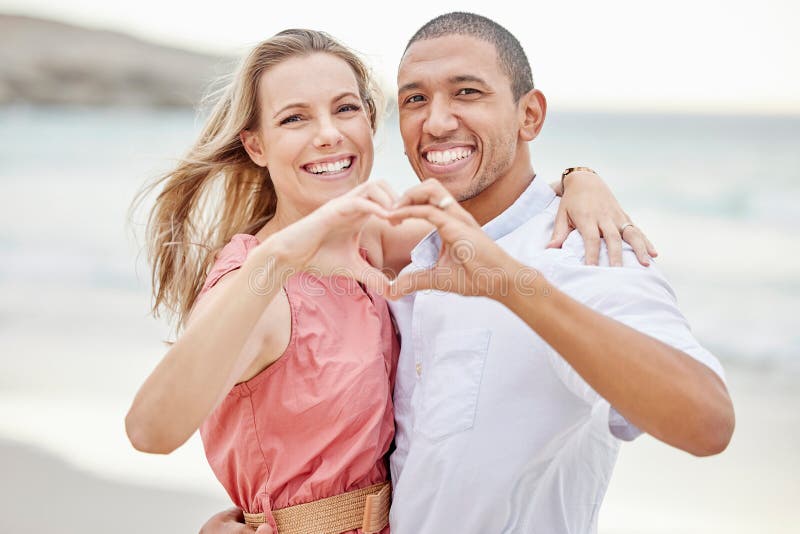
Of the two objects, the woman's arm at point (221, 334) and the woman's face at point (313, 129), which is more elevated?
the woman's face at point (313, 129)

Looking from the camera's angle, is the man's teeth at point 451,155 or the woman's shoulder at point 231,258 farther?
the man's teeth at point 451,155

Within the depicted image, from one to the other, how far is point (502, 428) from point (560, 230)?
556 millimetres

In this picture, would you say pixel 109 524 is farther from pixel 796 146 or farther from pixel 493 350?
pixel 796 146

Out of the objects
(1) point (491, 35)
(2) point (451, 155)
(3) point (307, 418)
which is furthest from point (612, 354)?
(1) point (491, 35)

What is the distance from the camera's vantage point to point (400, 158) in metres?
15.6

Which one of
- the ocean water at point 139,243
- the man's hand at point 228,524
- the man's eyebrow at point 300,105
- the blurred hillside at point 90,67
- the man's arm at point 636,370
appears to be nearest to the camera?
the man's arm at point 636,370

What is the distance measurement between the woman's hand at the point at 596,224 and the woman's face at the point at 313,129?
711 mm

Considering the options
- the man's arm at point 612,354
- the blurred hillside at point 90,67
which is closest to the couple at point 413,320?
the man's arm at point 612,354

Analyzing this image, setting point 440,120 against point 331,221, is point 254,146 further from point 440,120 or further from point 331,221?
point 331,221

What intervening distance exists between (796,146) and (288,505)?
1574 centimetres

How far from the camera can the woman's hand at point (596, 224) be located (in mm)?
2266

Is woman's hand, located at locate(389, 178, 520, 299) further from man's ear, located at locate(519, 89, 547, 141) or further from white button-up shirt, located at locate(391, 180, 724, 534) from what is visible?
man's ear, located at locate(519, 89, 547, 141)

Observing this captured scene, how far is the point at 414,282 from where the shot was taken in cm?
203

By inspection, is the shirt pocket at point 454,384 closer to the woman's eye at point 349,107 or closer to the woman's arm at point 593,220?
the woman's arm at point 593,220
